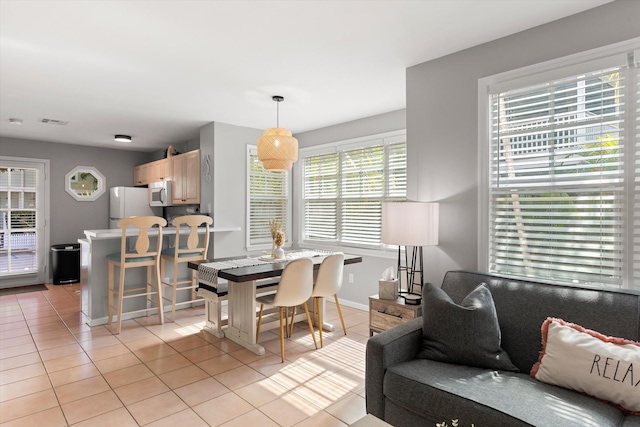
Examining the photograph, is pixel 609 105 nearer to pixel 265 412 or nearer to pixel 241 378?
pixel 265 412

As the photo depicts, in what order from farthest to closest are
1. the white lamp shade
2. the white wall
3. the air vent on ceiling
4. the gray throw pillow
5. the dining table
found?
1. the white wall
2. the air vent on ceiling
3. the dining table
4. the white lamp shade
5. the gray throw pillow

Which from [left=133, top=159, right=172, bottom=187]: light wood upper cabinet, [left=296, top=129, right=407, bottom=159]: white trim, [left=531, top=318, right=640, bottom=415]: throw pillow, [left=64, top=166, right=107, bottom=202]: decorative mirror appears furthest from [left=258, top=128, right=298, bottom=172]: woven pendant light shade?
[left=64, top=166, right=107, bottom=202]: decorative mirror

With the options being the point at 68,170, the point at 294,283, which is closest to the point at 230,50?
the point at 294,283

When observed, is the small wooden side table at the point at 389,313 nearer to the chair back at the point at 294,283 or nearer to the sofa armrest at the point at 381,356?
the sofa armrest at the point at 381,356

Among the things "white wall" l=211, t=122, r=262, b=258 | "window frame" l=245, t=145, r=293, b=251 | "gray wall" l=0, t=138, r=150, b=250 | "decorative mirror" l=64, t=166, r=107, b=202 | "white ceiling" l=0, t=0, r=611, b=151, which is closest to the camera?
"white ceiling" l=0, t=0, r=611, b=151

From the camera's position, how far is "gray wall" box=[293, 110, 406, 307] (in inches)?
178

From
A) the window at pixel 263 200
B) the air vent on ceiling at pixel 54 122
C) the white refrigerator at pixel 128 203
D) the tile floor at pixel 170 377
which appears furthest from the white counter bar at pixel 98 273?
the white refrigerator at pixel 128 203

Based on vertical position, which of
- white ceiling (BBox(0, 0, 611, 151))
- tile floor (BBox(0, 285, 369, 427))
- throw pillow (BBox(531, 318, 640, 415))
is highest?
white ceiling (BBox(0, 0, 611, 151))

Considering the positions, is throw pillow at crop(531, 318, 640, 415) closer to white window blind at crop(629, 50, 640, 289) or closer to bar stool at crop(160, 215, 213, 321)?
white window blind at crop(629, 50, 640, 289)

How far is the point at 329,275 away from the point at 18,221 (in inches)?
236

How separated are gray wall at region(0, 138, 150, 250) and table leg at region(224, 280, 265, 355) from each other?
4.75 metres

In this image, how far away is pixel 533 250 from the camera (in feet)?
8.18

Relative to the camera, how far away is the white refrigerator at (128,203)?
652 cm

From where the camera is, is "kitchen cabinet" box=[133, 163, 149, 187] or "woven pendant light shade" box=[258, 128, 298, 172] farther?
"kitchen cabinet" box=[133, 163, 149, 187]
